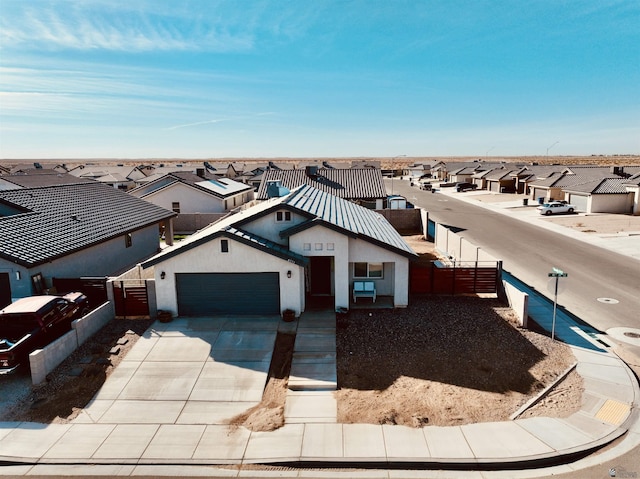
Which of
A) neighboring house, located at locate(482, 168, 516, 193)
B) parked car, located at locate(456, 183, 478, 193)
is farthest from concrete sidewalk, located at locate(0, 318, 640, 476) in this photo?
parked car, located at locate(456, 183, 478, 193)

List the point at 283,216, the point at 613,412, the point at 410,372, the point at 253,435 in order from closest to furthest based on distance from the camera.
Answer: the point at 253,435 → the point at 613,412 → the point at 410,372 → the point at 283,216

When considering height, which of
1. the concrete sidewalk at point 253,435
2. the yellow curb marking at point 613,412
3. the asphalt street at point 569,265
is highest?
the asphalt street at point 569,265

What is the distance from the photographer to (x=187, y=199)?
43000 mm

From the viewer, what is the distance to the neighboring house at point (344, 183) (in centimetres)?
4384

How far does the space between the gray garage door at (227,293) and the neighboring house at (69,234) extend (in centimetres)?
602

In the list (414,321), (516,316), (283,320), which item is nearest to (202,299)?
(283,320)

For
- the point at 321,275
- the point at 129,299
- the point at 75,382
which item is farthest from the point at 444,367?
the point at 129,299

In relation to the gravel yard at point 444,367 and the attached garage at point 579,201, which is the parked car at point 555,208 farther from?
the gravel yard at point 444,367

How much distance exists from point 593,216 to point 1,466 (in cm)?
5141

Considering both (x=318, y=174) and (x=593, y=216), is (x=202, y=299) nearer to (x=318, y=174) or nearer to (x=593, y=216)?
(x=318, y=174)

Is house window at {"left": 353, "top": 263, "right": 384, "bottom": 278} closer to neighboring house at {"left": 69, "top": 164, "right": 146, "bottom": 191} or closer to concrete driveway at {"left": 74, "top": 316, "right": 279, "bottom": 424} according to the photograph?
concrete driveway at {"left": 74, "top": 316, "right": 279, "bottom": 424}

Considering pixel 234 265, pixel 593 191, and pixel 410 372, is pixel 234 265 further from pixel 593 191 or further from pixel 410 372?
pixel 593 191

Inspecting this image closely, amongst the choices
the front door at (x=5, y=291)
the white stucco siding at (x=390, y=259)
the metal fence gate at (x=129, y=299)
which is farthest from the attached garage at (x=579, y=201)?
the front door at (x=5, y=291)

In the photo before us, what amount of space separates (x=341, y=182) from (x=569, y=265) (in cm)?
2524
